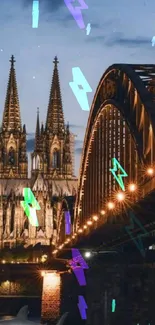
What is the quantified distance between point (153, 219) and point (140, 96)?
7399mm

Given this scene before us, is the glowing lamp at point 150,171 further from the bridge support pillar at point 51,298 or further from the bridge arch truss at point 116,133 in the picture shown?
the bridge support pillar at point 51,298

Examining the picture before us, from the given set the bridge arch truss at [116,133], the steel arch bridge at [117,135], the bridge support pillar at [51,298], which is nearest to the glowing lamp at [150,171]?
the steel arch bridge at [117,135]

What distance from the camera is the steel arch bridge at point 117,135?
3709cm

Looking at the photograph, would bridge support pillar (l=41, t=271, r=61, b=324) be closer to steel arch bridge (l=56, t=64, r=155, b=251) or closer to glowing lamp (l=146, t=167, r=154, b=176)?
steel arch bridge (l=56, t=64, r=155, b=251)

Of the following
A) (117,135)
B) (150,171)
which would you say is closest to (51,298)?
(117,135)

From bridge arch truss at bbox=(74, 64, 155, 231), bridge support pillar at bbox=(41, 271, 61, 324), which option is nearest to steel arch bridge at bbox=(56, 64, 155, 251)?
bridge arch truss at bbox=(74, 64, 155, 231)

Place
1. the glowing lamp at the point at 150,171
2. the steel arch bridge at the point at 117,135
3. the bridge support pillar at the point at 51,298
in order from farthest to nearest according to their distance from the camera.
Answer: the bridge support pillar at the point at 51,298 < the steel arch bridge at the point at 117,135 < the glowing lamp at the point at 150,171

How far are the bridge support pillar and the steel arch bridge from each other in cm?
895

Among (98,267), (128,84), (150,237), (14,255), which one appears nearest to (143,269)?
(150,237)

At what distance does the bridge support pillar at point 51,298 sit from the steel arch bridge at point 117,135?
8.95m

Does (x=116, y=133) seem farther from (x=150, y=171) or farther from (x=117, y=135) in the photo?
(x=150, y=171)

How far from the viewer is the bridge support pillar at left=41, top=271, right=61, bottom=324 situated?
82.2 meters

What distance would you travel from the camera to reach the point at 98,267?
219 feet

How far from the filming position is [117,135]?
60.8m
